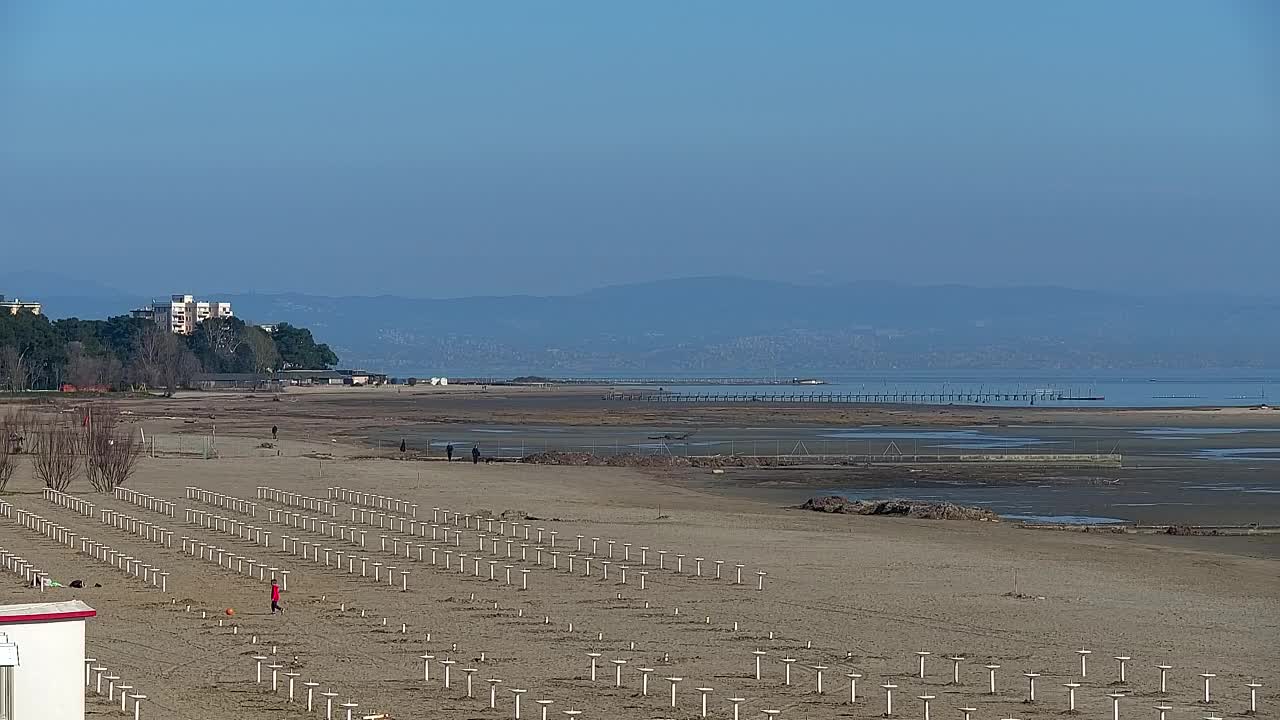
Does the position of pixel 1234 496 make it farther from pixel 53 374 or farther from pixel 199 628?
pixel 53 374

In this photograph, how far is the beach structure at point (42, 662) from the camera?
16812mm

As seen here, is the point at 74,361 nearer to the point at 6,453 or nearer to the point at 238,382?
the point at 238,382

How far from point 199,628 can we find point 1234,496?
37.0 meters

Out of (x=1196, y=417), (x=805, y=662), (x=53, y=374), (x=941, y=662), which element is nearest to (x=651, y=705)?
(x=805, y=662)

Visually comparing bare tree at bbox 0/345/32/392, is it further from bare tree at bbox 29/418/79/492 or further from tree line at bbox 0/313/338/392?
bare tree at bbox 29/418/79/492

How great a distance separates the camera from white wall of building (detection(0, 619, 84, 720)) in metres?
16.9

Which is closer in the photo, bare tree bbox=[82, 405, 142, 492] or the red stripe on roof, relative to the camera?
the red stripe on roof

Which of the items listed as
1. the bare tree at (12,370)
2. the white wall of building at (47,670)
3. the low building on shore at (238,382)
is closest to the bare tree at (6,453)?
the white wall of building at (47,670)

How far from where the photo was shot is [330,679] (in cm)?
2336

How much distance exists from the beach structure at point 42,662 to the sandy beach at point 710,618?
3.94 m

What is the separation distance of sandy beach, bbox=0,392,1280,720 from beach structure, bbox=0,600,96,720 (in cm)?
394

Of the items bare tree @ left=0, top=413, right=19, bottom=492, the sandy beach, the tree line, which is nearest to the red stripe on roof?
the sandy beach

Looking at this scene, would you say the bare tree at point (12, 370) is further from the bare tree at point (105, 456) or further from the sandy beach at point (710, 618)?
the sandy beach at point (710, 618)

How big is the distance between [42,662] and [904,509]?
33201mm
